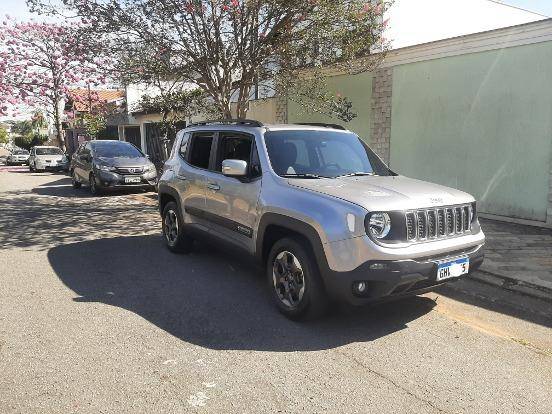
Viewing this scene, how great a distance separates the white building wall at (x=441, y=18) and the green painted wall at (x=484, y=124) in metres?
4.96

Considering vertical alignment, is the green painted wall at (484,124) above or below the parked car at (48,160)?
above

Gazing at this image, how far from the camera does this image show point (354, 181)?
4473 millimetres

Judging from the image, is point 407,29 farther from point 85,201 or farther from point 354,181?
point 354,181

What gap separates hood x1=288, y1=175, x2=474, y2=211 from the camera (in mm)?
3777

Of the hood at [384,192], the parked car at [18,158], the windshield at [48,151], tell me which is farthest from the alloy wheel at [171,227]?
the parked car at [18,158]

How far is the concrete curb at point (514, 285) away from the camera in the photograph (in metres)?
5.06

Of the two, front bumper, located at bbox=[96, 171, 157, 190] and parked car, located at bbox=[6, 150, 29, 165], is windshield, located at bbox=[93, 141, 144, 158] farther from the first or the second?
parked car, located at bbox=[6, 150, 29, 165]

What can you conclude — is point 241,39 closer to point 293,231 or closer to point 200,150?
point 200,150

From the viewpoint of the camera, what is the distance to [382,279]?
3.63 m

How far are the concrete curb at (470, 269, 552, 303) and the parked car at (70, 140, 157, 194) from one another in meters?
10.4

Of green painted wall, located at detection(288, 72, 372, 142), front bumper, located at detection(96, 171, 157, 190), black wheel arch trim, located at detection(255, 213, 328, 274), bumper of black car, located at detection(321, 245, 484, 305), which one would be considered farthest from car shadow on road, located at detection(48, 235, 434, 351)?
green painted wall, located at detection(288, 72, 372, 142)

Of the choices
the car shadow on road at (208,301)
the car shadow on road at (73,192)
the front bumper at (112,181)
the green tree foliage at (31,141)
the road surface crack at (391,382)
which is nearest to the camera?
the road surface crack at (391,382)

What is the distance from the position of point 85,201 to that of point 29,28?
19.3 metres

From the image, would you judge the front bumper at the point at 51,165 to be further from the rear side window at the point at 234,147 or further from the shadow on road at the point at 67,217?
the rear side window at the point at 234,147
